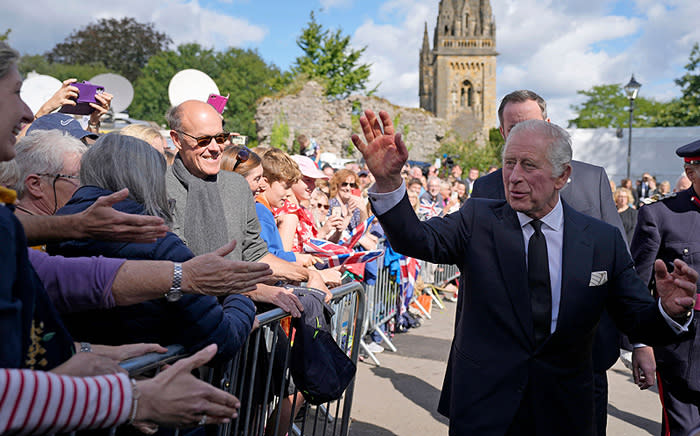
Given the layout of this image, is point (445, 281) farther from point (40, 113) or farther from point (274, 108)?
point (274, 108)

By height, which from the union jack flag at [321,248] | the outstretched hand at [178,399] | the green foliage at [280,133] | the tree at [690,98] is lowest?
the outstretched hand at [178,399]

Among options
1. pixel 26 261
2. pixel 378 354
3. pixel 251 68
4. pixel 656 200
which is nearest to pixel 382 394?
pixel 378 354

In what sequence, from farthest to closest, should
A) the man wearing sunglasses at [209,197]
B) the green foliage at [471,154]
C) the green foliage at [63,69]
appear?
1. the green foliage at [63,69]
2. the green foliage at [471,154]
3. the man wearing sunglasses at [209,197]

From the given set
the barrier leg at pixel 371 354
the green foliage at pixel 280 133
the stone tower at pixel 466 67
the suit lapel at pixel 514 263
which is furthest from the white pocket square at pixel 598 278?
the stone tower at pixel 466 67

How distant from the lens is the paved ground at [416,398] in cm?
493

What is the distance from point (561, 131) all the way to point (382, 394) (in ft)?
12.1

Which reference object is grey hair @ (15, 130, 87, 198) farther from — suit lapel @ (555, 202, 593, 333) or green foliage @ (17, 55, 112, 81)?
green foliage @ (17, 55, 112, 81)

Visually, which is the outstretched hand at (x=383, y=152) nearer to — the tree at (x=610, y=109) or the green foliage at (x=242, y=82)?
the green foliage at (x=242, y=82)

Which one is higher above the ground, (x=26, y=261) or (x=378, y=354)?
(x=26, y=261)

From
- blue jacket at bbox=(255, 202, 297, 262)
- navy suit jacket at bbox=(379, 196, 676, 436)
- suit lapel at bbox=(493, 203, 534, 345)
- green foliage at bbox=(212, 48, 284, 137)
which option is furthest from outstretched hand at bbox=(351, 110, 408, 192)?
green foliage at bbox=(212, 48, 284, 137)

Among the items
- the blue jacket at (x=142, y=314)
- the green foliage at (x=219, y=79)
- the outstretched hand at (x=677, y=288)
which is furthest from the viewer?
the green foliage at (x=219, y=79)

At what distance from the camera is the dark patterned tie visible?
2.53 m

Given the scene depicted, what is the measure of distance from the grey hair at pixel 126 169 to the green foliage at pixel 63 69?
196 ft

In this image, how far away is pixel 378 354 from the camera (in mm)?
7070
